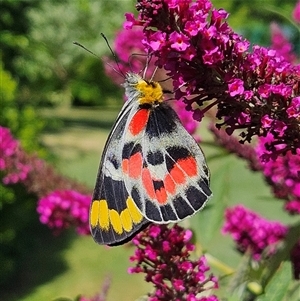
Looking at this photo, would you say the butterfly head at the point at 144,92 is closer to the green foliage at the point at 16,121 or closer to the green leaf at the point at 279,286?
the green leaf at the point at 279,286

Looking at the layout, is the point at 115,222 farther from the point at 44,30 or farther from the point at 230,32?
the point at 44,30

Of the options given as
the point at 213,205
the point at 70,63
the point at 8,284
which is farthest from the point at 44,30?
the point at 213,205

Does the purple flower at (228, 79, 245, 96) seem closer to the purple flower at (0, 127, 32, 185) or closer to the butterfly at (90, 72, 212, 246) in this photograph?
the butterfly at (90, 72, 212, 246)

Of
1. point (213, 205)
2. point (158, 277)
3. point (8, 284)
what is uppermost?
point (8, 284)

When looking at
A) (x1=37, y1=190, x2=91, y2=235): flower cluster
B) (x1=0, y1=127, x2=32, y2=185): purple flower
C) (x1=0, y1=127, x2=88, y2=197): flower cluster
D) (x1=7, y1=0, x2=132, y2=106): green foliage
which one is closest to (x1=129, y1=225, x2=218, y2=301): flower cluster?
(x1=37, y1=190, x2=91, y2=235): flower cluster

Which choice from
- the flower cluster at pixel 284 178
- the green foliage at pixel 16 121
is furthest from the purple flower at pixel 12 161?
the green foliage at pixel 16 121
